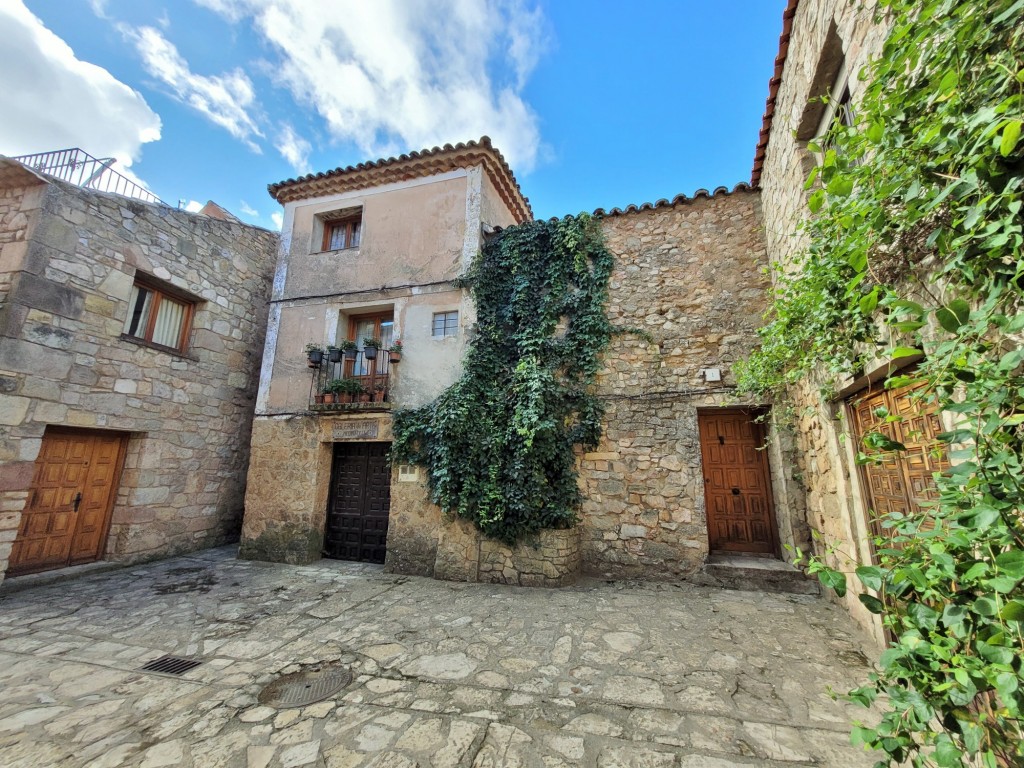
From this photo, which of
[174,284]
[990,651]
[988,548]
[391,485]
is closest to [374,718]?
[990,651]

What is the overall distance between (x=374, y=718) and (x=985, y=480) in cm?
303

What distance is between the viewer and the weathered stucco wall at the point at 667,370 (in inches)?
202

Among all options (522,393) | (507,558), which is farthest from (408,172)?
(507,558)

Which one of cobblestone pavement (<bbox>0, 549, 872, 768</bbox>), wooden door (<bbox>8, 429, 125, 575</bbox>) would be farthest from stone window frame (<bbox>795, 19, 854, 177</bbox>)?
wooden door (<bbox>8, 429, 125, 575</bbox>)

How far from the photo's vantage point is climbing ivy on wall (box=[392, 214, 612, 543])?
5.11 m

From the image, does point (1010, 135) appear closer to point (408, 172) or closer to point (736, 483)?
point (736, 483)

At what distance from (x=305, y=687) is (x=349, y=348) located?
181 inches

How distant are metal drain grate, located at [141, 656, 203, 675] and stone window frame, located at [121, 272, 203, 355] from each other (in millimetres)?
4647

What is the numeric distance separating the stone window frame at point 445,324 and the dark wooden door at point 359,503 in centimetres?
191

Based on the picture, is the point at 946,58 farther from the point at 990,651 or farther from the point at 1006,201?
the point at 990,651

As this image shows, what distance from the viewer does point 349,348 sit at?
6.38m

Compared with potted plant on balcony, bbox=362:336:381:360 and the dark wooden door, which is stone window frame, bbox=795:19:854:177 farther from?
the dark wooden door

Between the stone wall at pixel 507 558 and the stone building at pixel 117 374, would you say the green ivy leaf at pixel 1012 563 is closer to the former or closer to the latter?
the stone wall at pixel 507 558

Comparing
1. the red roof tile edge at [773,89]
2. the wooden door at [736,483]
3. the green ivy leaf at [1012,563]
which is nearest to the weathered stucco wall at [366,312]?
the wooden door at [736,483]
